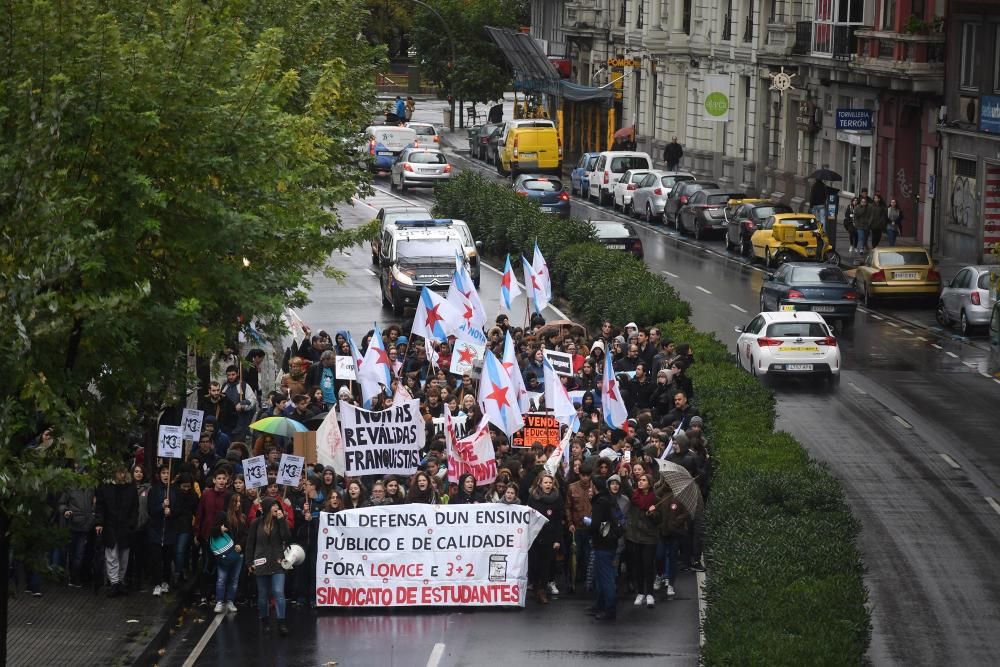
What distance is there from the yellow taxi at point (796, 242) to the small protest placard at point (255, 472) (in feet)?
93.3

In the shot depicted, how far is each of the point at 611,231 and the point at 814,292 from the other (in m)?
8.49

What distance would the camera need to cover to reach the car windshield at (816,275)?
36.9 m

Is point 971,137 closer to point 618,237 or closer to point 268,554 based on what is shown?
point 618,237

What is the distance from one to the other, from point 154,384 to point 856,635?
18.9 ft

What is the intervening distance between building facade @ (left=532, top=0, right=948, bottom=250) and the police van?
15.1m

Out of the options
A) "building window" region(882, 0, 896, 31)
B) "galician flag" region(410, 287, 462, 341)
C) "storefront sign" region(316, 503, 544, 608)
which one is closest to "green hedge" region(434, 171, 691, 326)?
"galician flag" region(410, 287, 462, 341)

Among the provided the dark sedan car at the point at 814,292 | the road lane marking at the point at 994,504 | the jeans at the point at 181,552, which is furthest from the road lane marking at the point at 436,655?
the dark sedan car at the point at 814,292

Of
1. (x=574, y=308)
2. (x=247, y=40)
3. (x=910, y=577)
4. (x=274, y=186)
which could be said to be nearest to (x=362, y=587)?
(x=274, y=186)

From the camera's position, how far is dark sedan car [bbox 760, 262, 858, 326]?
3631 cm

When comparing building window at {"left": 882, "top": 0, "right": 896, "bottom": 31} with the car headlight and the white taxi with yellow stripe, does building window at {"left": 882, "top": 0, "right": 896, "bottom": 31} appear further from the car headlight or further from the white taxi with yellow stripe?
the white taxi with yellow stripe

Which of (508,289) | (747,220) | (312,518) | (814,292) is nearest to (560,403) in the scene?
(312,518)

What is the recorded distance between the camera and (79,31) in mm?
14820

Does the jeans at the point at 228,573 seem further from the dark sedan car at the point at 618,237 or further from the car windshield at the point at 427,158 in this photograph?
the car windshield at the point at 427,158

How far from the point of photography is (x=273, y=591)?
701 inches
